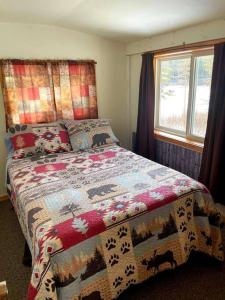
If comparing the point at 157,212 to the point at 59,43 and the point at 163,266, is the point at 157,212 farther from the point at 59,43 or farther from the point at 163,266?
the point at 59,43

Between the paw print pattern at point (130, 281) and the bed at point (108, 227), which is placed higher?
the bed at point (108, 227)

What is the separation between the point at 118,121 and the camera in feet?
11.9

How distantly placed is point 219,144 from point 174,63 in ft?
4.06

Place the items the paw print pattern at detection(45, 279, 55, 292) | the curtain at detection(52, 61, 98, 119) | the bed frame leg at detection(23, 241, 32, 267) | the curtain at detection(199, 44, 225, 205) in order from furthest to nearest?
the curtain at detection(52, 61, 98, 119), the curtain at detection(199, 44, 225, 205), the bed frame leg at detection(23, 241, 32, 267), the paw print pattern at detection(45, 279, 55, 292)

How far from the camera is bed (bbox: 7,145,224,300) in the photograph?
4.15 feet

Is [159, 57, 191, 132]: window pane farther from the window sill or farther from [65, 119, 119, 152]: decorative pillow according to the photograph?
[65, 119, 119, 152]: decorative pillow

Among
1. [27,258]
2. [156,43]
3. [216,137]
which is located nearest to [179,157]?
[216,137]

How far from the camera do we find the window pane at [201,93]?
249cm

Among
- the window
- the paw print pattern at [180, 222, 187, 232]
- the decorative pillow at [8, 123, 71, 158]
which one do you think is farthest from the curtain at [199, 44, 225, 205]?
the decorative pillow at [8, 123, 71, 158]

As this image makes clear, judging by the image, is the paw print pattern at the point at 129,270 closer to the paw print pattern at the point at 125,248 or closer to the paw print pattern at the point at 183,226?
the paw print pattern at the point at 125,248


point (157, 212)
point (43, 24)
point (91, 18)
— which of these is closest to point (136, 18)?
point (91, 18)

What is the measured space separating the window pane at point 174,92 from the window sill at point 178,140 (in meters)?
0.14

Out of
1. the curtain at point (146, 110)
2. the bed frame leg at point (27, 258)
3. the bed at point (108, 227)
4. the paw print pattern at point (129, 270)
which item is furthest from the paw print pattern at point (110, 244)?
the curtain at point (146, 110)

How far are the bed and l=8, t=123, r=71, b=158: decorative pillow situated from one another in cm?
48
